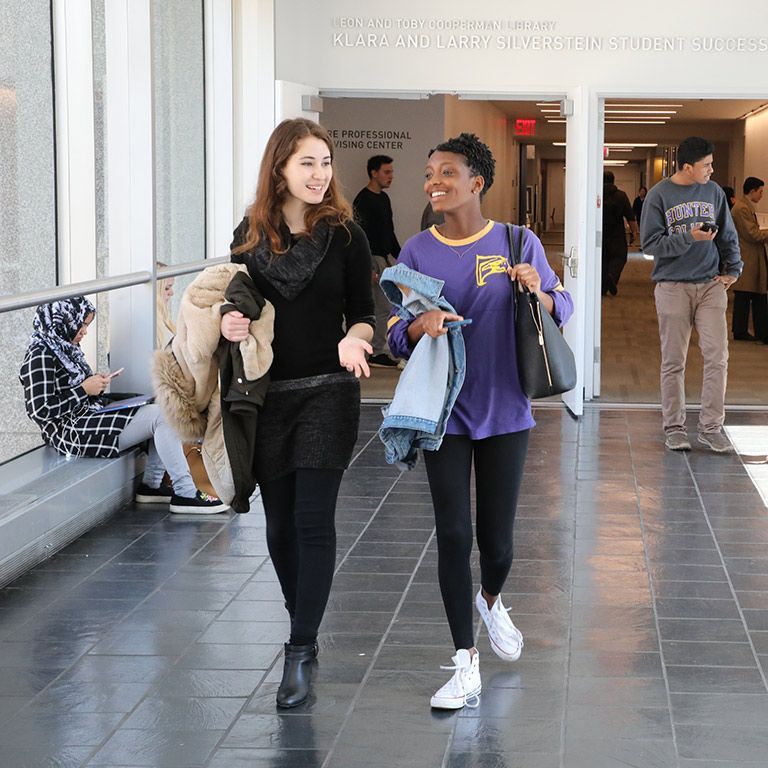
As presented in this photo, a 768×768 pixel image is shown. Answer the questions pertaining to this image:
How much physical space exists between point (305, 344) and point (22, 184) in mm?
2839

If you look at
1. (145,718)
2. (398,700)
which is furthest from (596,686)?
(145,718)

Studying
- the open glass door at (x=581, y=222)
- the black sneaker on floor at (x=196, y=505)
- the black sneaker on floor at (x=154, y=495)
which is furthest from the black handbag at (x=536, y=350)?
the open glass door at (x=581, y=222)

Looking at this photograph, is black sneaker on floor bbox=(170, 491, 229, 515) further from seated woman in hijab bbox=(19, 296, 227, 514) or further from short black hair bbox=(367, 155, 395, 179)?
short black hair bbox=(367, 155, 395, 179)

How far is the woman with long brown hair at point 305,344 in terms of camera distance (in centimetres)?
379

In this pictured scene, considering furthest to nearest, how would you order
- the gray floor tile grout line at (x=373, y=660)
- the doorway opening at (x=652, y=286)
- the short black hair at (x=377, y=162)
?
the short black hair at (x=377, y=162), the doorway opening at (x=652, y=286), the gray floor tile grout line at (x=373, y=660)

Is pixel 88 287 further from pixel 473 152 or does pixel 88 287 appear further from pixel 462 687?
pixel 462 687

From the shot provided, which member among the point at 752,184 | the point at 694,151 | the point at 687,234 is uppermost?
the point at 752,184

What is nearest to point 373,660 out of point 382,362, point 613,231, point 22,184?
point 22,184

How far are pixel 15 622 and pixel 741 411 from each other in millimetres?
6228

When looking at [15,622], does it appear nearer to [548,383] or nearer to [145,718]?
[145,718]

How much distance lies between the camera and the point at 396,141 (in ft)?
45.8

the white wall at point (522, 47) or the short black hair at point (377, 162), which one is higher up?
the white wall at point (522, 47)

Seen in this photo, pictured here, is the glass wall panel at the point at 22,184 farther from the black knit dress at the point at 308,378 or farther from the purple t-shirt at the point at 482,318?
the purple t-shirt at the point at 482,318

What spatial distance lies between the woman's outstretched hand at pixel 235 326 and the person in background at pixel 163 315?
3.38 meters
